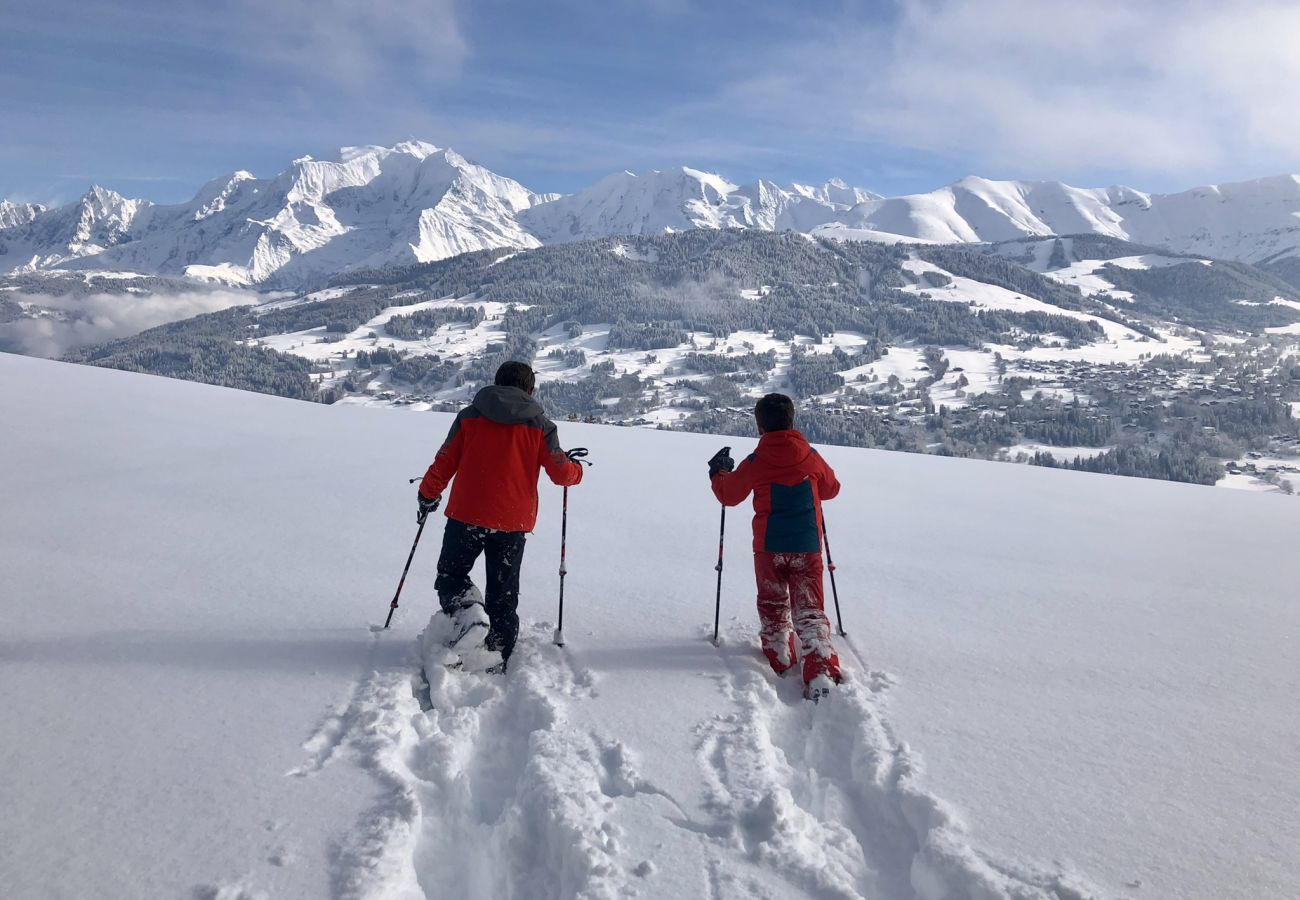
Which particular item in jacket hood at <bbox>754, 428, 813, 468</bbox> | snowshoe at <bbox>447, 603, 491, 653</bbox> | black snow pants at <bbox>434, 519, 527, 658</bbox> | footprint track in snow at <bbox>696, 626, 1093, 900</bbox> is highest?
jacket hood at <bbox>754, 428, 813, 468</bbox>

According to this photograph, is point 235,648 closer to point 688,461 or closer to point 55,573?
point 55,573

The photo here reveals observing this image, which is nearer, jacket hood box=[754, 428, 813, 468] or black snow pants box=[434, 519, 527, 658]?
black snow pants box=[434, 519, 527, 658]

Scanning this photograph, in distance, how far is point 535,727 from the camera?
12.2 ft

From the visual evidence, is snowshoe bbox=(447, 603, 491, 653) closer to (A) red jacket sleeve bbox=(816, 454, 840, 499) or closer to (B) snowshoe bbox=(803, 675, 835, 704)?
(B) snowshoe bbox=(803, 675, 835, 704)

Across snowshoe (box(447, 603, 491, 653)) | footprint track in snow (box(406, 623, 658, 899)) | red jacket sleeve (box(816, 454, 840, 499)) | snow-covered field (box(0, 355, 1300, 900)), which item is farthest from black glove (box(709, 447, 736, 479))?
snowshoe (box(447, 603, 491, 653))

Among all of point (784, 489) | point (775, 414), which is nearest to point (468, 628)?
point (784, 489)

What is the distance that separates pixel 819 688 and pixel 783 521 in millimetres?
1130

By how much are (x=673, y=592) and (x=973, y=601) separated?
2552 millimetres

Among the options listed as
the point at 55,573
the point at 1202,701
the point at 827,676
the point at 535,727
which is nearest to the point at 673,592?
the point at 827,676

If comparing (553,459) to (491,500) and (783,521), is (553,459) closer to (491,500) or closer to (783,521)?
(491,500)

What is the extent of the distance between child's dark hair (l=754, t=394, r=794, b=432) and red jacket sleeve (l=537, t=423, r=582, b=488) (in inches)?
54.0

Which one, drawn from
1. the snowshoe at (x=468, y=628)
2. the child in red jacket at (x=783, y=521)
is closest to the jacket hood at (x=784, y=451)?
the child in red jacket at (x=783, y=521)

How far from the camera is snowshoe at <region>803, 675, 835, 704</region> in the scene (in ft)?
13.5

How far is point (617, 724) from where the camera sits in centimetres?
373
